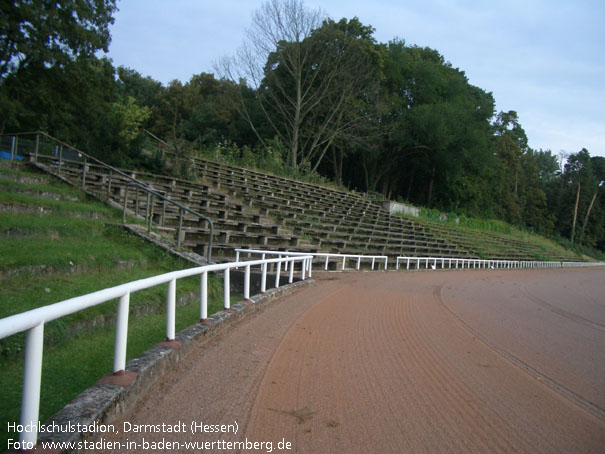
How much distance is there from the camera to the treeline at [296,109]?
28.2 metres

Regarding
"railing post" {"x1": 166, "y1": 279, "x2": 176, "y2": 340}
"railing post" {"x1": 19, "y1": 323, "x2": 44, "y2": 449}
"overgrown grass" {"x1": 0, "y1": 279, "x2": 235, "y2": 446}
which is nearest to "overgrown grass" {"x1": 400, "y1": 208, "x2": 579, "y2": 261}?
"overgrown grass" {"x1": 0, "y1": 279, "x2": 235, "y2": 446}

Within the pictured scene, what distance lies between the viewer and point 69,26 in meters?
29.3

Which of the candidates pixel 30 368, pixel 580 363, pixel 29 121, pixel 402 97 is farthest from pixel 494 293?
pixel 402 97

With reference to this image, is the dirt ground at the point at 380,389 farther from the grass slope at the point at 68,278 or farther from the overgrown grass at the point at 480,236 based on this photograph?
the overgrown grass at the point at 480,236

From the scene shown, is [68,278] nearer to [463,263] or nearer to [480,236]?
[463,263]

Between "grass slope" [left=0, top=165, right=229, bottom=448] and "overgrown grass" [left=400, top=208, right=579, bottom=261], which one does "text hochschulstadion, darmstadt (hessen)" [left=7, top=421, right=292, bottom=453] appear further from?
"overgrown grass" [left=400, top=208, right=579, bottom=261]

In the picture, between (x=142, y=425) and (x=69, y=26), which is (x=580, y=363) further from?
(x=69, y=26)

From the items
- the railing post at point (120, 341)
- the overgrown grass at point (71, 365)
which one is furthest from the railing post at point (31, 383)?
the railing post at point (120, 341)

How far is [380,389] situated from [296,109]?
37.7 metres

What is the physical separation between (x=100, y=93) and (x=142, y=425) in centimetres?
3363

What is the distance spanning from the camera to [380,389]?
497cm

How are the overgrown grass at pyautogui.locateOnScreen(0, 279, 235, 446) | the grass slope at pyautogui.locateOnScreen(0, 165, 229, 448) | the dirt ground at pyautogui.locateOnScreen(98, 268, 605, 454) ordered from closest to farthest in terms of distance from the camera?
1. the dirt ground at pyautogui.locateOnScreen(98, 268, 605, 454)
2. the overgrown grass at pyautogui.locateOnScreen(0, 279, 235, 446)
3. the grass slope at pyautogui.locateOnScreen(0, 165, 229, 448)

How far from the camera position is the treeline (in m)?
28.2

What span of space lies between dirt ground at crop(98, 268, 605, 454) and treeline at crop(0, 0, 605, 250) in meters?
17.0
